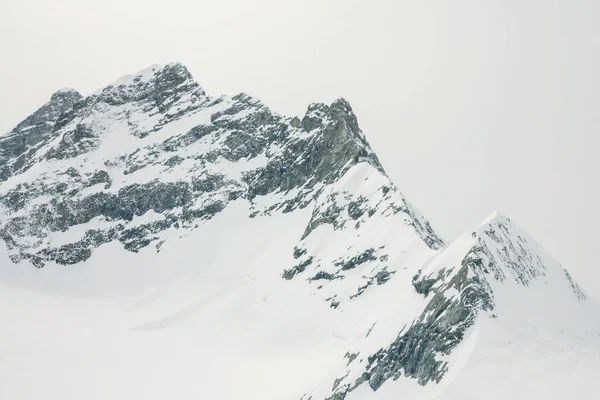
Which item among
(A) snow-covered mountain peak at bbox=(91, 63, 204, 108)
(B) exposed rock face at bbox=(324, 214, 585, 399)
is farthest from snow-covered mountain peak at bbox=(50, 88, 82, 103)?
(B) exposed rock face at bbox=(324, 214, 585, 399)

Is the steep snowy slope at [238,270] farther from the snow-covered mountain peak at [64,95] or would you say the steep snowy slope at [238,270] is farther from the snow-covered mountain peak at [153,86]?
the snow-covered mountain peak at [64,95]

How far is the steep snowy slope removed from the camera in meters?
57.5

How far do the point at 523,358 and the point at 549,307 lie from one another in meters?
12.6

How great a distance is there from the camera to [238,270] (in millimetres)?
113562

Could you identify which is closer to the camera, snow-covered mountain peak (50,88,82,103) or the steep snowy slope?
the steep snowy slope

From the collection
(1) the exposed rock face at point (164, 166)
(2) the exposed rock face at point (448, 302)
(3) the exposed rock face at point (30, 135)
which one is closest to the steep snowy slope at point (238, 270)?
(2) the exposed rock face at point (448, 302)

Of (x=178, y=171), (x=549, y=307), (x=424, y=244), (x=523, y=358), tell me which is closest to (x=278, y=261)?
(x=424, y=244)

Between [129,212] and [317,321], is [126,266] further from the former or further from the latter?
[317,321]

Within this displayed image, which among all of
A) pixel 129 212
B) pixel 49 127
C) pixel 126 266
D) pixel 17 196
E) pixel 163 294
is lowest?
pixel 163 294

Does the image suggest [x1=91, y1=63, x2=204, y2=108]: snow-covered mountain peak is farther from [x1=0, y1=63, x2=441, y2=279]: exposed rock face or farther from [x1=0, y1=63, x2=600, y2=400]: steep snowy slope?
[x1=0, y1=63, x2=441, y2=279]: exposed rock face

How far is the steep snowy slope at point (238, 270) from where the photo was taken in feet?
189

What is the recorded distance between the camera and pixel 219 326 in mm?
99438

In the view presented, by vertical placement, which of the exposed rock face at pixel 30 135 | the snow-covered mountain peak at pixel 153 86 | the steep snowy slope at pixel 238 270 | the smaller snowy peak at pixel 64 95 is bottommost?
the steep snowy slope at pixel 238 270

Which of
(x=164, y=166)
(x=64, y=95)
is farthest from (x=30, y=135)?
(x=164, y=166)
